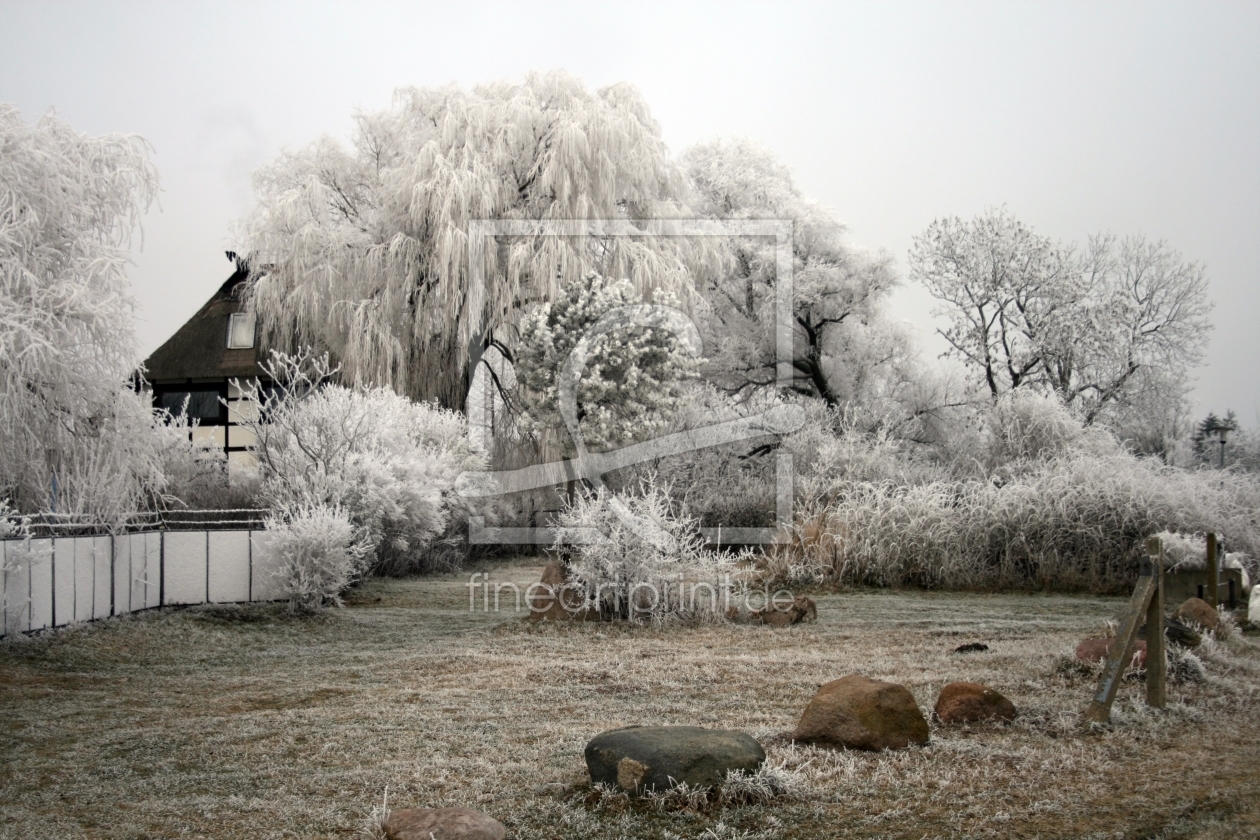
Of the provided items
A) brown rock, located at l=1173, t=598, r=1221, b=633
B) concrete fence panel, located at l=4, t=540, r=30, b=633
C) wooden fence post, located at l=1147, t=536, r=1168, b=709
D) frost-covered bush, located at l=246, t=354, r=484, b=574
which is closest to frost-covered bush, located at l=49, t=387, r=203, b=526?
concrete fence panel, located at l=4, t=540, r=30, b=633

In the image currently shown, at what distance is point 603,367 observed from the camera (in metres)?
15.9

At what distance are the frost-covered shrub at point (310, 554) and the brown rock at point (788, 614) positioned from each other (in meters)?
3.79

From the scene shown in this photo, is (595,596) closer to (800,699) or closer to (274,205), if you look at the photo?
(800,699)

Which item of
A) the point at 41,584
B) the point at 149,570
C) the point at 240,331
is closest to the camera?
the point at 41,584

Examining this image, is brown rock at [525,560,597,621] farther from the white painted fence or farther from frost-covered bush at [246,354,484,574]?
the white painted fence

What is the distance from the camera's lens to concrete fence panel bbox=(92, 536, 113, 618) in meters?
8.14

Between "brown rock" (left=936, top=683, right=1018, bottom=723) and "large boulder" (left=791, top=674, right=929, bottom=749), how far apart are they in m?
0.43

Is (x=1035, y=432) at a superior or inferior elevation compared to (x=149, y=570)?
superior

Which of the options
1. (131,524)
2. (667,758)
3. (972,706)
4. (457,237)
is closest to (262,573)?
(131,524)

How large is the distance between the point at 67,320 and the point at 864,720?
611cm

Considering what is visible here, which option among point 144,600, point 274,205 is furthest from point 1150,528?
point 274,205

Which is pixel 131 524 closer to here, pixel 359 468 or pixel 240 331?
pixel 359 468

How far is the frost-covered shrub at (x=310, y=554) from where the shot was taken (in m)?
9.13

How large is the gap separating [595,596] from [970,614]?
10.8 feet
